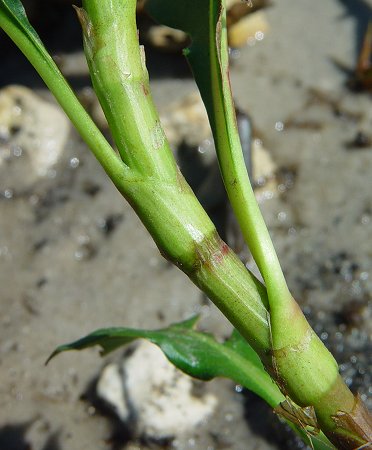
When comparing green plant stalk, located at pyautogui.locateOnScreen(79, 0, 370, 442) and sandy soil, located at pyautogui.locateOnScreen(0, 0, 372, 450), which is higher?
green plant stalk, located at pyautogui.locateOnScreen(79, 0, 370, 442)

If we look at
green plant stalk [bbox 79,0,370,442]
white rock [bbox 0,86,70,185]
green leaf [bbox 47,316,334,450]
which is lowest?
white rock [bbox 0,86,70,185]

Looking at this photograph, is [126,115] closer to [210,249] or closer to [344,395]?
[210,249]

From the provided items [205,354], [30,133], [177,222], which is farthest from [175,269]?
[177,222]

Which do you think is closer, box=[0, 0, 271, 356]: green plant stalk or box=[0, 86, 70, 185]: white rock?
box=[0, 0, 271, 356]: green plant stalk

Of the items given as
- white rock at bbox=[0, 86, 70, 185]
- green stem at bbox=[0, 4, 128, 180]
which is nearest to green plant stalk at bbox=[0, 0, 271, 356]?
green stem at bbox=[0, 4, 128, 180]

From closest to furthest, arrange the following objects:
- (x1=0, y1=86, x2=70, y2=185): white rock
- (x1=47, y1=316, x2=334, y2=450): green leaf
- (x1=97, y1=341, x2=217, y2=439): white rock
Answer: (x1=47, y1=316, x2=334, y2=450): green leaf
(x1=97, y1=341, x2=217, y2=439): white rock
(x1=0, y1=86, x2=70, y2=185): white rock

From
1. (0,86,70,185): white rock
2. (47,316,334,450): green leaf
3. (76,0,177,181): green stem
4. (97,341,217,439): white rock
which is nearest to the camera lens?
(76,0,177,181): green stem

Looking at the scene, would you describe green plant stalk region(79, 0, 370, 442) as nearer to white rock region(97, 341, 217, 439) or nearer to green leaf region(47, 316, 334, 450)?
green leaf region(47, 316, 334, 450)

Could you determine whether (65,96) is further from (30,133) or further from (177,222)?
(30,133)
